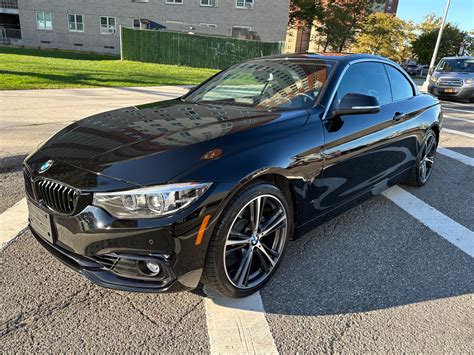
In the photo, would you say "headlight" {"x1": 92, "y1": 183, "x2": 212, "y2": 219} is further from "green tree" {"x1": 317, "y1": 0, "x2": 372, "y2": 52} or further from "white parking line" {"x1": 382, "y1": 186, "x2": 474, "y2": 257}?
"green tree" {"x1": 317, "y1": 0, "x2": 372, "y2": 52}

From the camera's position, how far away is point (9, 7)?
3806 centimetres

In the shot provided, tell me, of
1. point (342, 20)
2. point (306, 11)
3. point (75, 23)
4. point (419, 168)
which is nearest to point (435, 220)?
point (419, 168)

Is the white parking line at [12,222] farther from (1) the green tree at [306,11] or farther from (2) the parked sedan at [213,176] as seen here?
(1) the green tree at [306,11]

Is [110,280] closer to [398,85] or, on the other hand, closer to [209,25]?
[398,85]

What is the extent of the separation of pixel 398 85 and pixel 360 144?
144cm

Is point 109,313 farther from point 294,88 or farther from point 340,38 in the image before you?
point 340,38

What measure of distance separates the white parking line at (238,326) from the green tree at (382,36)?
40.7 meters

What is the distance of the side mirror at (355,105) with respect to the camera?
317cm

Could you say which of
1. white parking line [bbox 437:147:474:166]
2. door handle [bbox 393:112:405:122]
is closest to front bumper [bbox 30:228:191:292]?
door handle [bbox 393:112:405:122]

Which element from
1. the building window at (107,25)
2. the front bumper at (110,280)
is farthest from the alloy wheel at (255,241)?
the building window at (107,25)

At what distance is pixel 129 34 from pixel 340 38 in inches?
982

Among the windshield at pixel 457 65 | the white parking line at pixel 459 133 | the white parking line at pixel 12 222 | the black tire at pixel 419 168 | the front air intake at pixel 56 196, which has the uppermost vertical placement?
the windshield at pixel 457 65

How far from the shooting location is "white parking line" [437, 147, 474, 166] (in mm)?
6594

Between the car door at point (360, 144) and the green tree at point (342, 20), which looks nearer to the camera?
the car door at point (360, 144)
